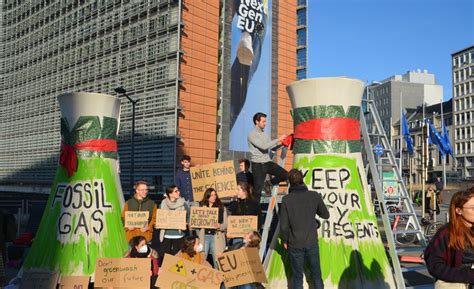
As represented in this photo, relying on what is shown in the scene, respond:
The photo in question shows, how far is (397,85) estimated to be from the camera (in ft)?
368

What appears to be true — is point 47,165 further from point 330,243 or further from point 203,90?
point 330,243

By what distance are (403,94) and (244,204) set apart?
112 meters

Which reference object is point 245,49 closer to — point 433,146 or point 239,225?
point 239,225

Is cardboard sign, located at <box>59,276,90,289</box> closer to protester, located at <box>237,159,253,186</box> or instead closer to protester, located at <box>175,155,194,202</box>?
protester, located at <box>175,155,194,202</box>

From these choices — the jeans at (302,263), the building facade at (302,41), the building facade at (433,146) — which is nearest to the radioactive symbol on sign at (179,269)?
the jeans at (302,263)

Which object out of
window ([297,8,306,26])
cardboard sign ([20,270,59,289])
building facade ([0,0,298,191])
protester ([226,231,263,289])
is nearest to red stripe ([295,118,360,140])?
protester ([226,231,263,289])

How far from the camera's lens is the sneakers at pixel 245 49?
172ft

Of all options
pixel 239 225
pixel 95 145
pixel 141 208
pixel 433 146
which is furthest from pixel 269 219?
pixel 433 146

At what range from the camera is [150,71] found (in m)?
47.7

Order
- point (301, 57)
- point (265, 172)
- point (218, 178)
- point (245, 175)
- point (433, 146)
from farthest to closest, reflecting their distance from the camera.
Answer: point (433, 146) → point (301, 57) → point (245, 175) → point (218, 178) → point (265, 172)

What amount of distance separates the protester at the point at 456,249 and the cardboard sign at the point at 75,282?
518cm

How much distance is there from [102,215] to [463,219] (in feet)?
20.1

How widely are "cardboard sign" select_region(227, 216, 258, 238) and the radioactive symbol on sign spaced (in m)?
1.28

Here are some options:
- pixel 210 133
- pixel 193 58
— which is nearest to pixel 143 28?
pixel 193 58
